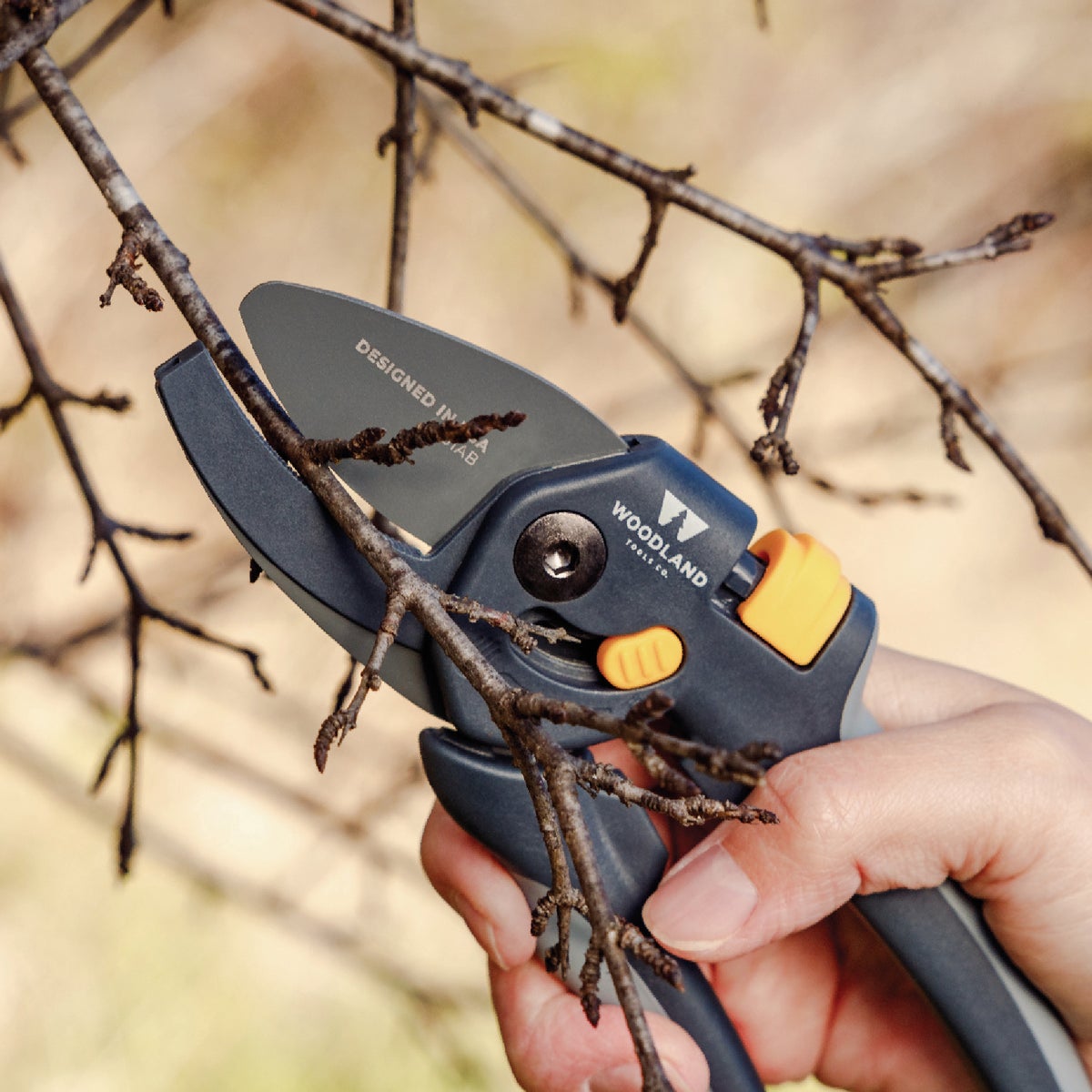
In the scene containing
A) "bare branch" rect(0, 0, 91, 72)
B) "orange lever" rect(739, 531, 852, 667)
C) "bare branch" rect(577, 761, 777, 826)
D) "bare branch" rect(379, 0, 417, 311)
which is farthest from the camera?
"bare branch" rect(379, 0, 417, 311)

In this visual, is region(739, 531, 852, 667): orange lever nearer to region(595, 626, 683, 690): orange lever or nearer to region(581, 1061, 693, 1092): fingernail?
region(595, 626, 683, 690): orange lever

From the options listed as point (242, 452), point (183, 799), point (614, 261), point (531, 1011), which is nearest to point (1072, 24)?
point (614, 261)

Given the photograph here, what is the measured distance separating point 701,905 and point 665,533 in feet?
0.93

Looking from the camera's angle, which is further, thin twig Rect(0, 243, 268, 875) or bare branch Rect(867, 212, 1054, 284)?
thin twig Rect(0, 243, 268, 875)

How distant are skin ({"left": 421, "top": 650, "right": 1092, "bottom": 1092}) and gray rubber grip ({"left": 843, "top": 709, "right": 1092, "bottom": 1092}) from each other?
2 centimetres

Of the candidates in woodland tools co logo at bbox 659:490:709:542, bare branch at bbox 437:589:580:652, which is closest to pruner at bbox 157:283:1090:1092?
woodland tools co logo at bbox 659:490:709:542

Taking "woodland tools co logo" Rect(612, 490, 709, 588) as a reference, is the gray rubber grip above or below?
below

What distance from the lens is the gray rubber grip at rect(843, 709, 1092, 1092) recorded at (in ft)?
2.40

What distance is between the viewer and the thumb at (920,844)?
27.9 inches

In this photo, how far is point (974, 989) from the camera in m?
0.73

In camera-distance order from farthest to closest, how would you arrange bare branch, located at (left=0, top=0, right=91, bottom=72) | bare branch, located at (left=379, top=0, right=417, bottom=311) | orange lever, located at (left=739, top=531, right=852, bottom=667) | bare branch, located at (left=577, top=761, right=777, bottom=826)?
1. bare branch, located at (left=379, top=0, right=417, bottom=311)
2. orange lever, located at (left=739, top=531, right=852, bottom=667)
3. bare branch, located at (left=0, top=0, right=91, bottom=72)
4. bare branch, located at (left=577, top=761, right=777, bottom=826)

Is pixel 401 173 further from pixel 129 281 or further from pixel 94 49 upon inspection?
pixel 94 49

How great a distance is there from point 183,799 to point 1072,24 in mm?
1466

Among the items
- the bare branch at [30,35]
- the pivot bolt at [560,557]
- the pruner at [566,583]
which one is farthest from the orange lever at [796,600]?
the bare branch at [30,35]
